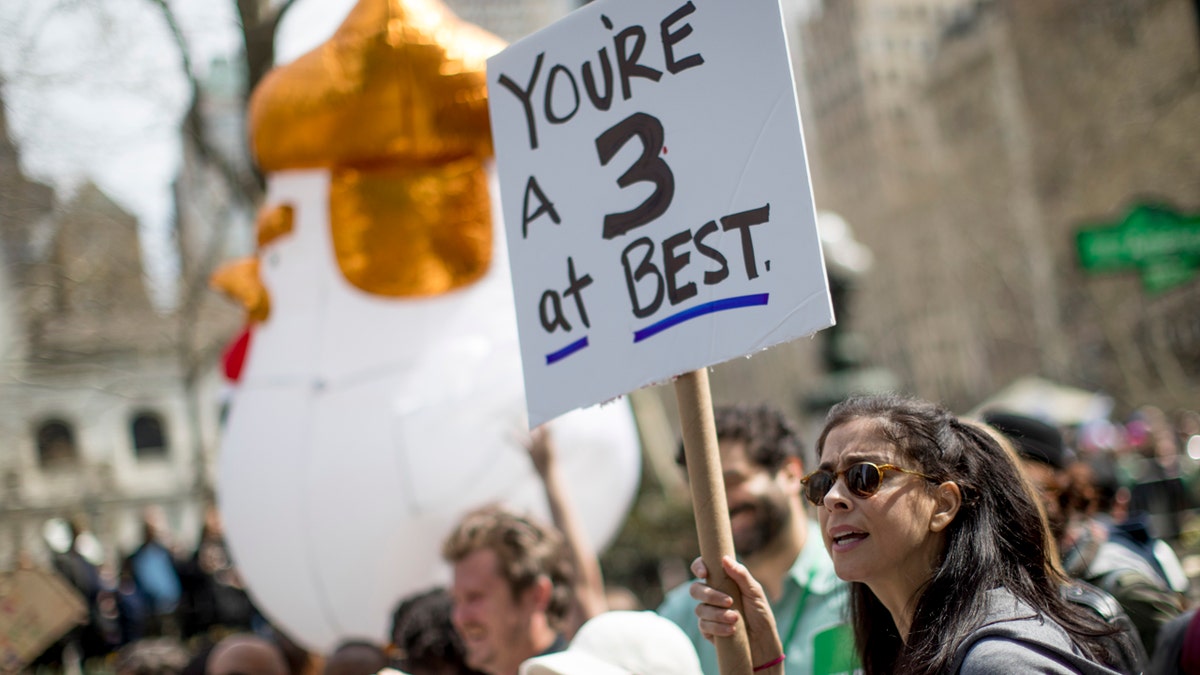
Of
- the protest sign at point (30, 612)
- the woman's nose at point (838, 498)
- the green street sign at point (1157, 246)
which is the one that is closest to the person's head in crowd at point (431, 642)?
the protest sign at point (30, 612)

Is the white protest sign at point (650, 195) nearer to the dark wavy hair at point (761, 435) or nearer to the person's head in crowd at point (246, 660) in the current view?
the dark wavy hair at point (761, 435)

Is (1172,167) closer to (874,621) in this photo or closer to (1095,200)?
(1095,200)

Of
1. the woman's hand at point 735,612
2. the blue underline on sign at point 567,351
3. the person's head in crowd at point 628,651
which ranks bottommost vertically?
the person's head in crowd at point 628,651

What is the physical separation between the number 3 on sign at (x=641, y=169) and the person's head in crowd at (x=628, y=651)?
2.35ft

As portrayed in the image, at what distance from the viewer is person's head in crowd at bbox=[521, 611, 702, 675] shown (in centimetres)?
244

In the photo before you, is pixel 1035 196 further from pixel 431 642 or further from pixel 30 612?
pixel 431 642

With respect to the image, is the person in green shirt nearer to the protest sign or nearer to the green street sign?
the protest sign

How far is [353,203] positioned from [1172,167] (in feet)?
63.2

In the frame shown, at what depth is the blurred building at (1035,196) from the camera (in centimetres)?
2178

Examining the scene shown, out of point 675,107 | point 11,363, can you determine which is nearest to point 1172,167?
point 11,363

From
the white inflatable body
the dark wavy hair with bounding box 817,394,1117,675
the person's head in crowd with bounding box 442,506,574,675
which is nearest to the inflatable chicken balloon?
the white inflatable body

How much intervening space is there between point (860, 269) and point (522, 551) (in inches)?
317

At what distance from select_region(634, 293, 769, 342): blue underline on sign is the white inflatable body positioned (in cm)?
→ 208

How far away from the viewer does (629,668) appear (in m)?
2.48
